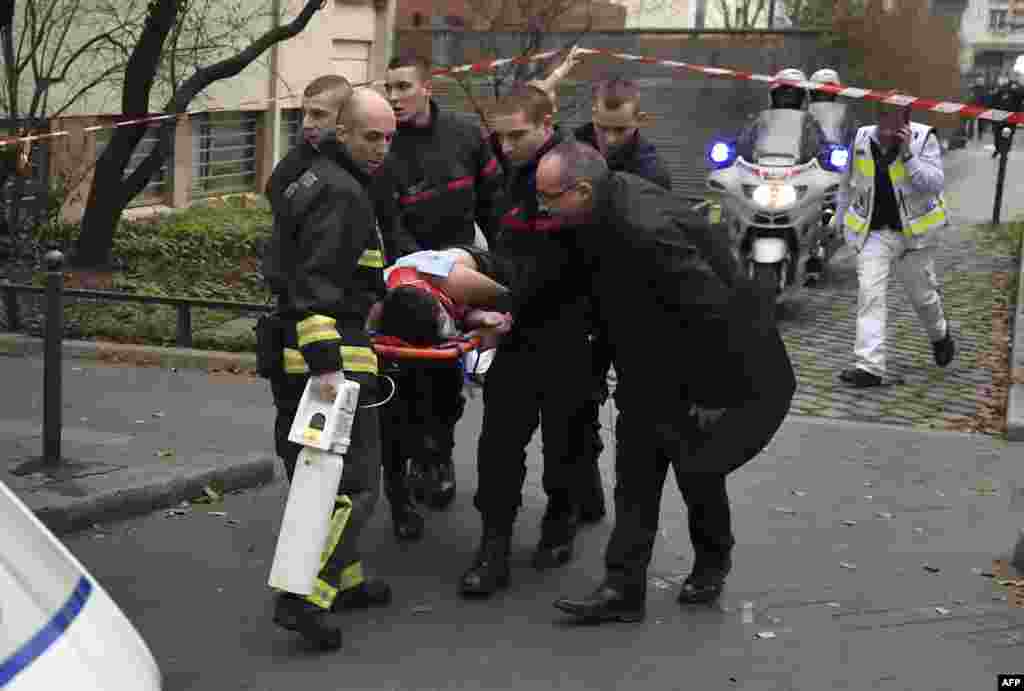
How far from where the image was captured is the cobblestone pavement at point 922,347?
9.97 metres

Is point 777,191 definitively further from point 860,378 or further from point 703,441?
point 703,441

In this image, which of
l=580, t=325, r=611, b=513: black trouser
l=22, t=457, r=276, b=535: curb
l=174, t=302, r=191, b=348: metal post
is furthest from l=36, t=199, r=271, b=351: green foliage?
l=580, t=325, r=611, b=513: black trouser

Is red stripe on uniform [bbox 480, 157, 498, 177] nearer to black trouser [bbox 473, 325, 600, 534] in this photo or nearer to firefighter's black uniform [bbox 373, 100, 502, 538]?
firefighter's black uniform [bbox 373, 100, 502, 538]

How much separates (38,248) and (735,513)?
323 inches

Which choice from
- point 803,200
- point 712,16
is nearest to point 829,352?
point 803,200

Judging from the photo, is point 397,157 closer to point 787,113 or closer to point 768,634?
point 768,634

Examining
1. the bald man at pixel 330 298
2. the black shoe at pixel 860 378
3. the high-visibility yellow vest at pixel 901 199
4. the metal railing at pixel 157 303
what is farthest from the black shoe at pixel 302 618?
the high-visibility yellow vest at pixel 901 199

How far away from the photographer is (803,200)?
512 inches

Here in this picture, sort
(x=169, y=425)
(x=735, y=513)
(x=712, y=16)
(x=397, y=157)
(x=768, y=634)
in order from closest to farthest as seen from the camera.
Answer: (x=768, y=634), (x=397, y=157), (x=735, y=513), (x=169, y=425), (x=712, y=16)

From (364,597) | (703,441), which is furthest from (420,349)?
(703,441)

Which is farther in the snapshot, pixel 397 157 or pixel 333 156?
pixel 397 157

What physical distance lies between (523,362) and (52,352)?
7.46 ft

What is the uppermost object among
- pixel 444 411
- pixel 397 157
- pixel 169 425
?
pixel 397 157

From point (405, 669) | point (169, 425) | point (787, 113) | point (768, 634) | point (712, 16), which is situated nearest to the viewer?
point (405, 669)
